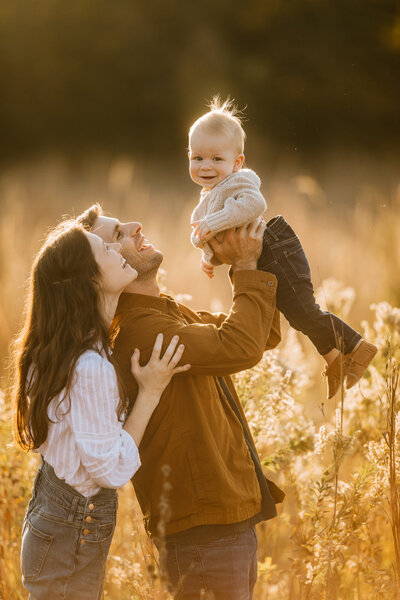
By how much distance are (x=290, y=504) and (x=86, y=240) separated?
73.4 inches

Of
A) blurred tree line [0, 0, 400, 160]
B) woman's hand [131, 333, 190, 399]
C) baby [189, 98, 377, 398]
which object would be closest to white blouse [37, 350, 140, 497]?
woman's hand [131, 333, 190, 399]

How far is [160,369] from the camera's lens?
7.83ft

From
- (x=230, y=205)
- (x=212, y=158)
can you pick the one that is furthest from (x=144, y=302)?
(x=212, y=158)

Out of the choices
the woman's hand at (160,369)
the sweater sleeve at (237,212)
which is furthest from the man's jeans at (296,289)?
the woman's hand at (160,369)

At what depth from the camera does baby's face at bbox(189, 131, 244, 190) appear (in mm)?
3104

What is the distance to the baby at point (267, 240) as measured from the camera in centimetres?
284

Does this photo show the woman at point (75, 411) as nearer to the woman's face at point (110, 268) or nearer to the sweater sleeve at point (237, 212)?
the woman's face at point (110, 268)

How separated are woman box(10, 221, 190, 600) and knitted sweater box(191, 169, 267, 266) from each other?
1.64ft

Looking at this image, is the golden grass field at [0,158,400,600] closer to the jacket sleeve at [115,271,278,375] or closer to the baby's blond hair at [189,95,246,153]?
the jacket sleeve at [115,271,278,375]

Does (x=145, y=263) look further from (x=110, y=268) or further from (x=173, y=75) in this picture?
(x=173, y=75)

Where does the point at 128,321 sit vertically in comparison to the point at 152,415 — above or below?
above

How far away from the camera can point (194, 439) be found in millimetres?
2438

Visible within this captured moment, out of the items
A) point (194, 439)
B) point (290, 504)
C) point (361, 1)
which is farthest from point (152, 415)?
point (361, 1)

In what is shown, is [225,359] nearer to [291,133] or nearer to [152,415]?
[152,415]
